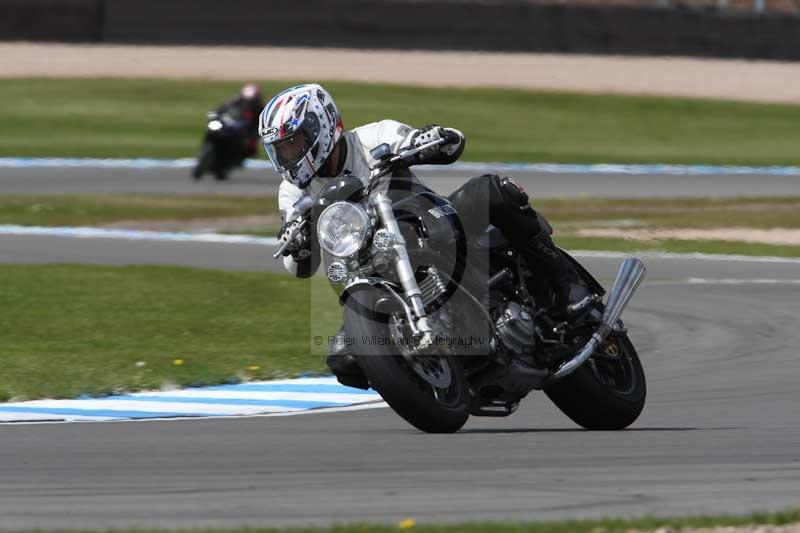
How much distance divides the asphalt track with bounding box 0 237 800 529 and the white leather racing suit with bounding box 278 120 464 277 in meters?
1.03

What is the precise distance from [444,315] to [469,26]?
28.3 m

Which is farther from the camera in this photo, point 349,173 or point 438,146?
point 349,173

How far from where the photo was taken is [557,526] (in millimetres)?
5379

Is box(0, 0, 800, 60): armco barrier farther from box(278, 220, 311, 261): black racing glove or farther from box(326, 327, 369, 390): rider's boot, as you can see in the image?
box(326, 327, 369, 390): rider's boot

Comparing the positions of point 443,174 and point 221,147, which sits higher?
point 443,174

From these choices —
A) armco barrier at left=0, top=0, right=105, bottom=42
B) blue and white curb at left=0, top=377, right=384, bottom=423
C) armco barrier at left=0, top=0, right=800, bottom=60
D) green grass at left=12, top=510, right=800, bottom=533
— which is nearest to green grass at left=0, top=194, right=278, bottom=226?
blue and white curb at left=0, top=377, right=384, bottom=423

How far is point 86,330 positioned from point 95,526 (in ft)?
21.2

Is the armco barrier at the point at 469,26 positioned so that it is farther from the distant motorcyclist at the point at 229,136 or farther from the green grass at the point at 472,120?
the distant motorcyclist at the point at 229,136

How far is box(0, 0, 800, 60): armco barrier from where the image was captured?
1361 inches

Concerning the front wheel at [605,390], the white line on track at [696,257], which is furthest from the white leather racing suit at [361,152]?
the white line on track at [696,257]

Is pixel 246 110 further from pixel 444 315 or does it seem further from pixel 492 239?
pixel 444 315

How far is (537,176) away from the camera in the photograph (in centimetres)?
2486

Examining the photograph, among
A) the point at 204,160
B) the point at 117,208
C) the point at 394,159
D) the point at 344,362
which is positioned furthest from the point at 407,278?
the point at 204,160

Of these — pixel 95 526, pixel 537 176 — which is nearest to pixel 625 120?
pixel 537 176
